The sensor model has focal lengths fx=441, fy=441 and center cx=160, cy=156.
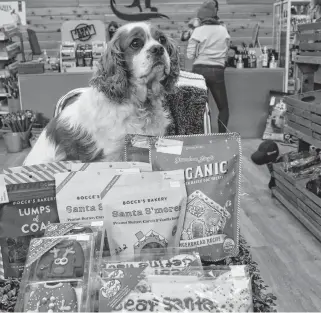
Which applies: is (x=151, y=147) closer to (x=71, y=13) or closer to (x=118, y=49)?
(x=118, y=49)

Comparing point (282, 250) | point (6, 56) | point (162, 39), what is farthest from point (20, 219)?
point (6, 56)

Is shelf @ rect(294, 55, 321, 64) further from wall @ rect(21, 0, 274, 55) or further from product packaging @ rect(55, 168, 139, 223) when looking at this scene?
wall @ rect(21, 0, 274, 55)

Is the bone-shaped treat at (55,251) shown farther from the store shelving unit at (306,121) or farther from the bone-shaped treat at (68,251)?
the store shelving unit at (306,121)

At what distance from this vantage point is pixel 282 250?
8.43 feet

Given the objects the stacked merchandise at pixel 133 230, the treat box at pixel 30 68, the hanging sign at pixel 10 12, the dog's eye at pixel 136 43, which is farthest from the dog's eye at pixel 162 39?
the hanging sign at pixel 10 12

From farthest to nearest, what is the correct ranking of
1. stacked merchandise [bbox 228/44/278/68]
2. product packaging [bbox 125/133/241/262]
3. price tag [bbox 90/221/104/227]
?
stacked merchandise [bbox 228/44/278/68], product packaging [bbox 125/133/241/262], price tag [bbox 90/221/104/227]

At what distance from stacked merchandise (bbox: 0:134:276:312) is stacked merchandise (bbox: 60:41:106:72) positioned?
14.3 feet

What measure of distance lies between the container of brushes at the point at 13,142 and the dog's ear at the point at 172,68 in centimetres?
349

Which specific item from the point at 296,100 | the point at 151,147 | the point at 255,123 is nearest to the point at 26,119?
the point at 255,123

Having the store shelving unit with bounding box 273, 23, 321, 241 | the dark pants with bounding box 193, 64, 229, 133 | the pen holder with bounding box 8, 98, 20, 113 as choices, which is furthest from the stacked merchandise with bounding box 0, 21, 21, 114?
the store shelving unit with bounding box 273, 23, 321, 241

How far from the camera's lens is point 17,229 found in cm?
112

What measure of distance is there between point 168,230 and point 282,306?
1057 mm

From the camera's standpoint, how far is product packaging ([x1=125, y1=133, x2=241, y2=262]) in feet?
3.95

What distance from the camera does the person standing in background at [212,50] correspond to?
5078 mm
